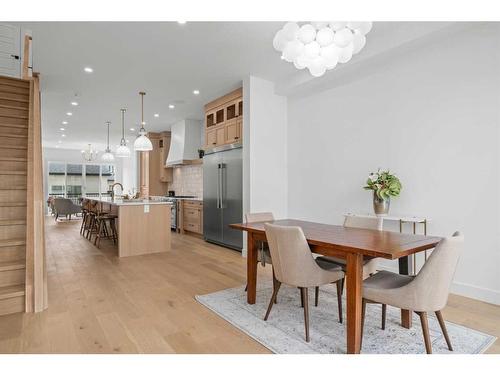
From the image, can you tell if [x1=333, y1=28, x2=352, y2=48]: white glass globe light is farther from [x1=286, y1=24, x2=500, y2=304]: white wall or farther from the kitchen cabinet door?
the kitchen cabinet door

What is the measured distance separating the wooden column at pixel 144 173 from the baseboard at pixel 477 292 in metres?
7.89

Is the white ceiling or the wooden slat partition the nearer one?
the wooden slat partition

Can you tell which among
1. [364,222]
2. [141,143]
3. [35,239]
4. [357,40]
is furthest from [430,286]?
[141,143]

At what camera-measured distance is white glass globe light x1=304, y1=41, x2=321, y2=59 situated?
88.0 inches

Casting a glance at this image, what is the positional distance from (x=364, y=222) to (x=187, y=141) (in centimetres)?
563

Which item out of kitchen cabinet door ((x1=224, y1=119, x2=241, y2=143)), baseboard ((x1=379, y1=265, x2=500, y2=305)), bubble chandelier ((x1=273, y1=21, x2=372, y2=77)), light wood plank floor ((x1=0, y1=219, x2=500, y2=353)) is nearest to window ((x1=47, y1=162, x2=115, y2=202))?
kitchen cabinet door ((x1=224, y1=119, x2=241, y2=143))

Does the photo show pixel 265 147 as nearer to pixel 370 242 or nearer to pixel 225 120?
pixel 225 120

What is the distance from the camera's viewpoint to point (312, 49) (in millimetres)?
2244

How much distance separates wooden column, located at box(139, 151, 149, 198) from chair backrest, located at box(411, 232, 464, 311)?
8.25 m

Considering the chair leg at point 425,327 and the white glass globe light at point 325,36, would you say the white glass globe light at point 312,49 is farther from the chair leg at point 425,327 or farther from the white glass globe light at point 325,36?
the chair leg at point 425,327

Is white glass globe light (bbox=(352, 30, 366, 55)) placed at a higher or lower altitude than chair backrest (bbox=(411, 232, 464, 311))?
higher

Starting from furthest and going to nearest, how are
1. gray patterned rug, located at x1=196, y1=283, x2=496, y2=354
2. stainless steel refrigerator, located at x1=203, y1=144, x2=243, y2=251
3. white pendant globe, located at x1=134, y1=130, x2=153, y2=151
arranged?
white pendant globe, located at x1=134, y1=130, x2=153, y2=151 < stainless steel refrigerator, located at x1=203, y1=144, x2=243, y2=251 < gray patterned rug, located at x1=196, y1=283, x2=496, y2=354

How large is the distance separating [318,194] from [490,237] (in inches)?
86.5
